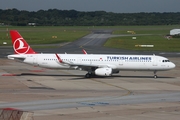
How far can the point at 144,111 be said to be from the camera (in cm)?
3366

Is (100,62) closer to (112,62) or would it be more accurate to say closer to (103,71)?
(112,62)

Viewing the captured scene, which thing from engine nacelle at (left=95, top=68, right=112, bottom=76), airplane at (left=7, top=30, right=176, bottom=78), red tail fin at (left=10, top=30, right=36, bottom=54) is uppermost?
red tail fin at (left=10, top=30, right=36, bottom=54)

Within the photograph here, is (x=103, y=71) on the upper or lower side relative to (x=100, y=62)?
lower

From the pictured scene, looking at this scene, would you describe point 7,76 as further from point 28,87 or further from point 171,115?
point 171,115

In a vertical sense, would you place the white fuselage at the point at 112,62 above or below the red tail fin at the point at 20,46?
below

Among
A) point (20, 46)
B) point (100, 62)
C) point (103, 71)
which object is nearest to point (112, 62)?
point (100, 62)

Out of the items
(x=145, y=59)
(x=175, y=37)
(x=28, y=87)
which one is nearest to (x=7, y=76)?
(x=28, y=87)

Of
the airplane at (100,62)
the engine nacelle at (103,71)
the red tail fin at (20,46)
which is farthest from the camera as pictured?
the red tail fin at (20,46)

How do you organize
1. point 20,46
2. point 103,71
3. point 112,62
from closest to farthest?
point 103,71 → point 112,62 → point 20,46

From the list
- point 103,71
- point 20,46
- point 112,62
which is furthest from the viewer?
point 20,46

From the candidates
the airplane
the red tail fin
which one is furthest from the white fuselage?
the red tail fin

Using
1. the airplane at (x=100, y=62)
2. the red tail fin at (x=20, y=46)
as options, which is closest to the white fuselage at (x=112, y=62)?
the airplane at (x=100, y=62)

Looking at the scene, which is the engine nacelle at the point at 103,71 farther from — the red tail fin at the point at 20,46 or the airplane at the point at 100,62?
the red tail fin at the point at 20,46

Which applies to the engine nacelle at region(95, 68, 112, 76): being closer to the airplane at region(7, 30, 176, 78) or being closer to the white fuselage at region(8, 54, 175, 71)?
the airplane at region(7, 30, 176, 78)
